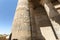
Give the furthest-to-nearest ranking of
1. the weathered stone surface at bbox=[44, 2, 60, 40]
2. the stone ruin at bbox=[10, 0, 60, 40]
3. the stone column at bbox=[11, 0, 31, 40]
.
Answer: the weathered stone surface at bbox=[44, 2, 60, 40]
the stone ruin at bbox=[10, 0, 60, 40]
the stone column at bbox=[11, 0, 31, 40]

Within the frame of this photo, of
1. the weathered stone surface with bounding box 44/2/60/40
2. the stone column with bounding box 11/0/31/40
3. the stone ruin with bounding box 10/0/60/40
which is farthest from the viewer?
the weathered stone surface with bounding box 44/2/60/40

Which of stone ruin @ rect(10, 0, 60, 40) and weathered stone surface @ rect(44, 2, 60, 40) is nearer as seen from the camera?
stone ruin @ rect(10, 0, 60, 40)

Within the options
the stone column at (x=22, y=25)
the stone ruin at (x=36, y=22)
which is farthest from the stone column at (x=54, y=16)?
the stone column at (x=22, y=25)

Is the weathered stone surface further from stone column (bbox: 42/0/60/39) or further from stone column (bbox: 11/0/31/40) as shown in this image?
stone column (bbox: 11/0/31/40)

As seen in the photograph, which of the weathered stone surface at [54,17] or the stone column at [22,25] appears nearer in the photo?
the stone column at [22,25]

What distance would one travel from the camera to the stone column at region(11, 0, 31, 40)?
615cm

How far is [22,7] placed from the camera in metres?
7.52

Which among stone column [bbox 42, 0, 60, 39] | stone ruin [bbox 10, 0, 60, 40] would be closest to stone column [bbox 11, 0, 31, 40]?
stone ruin [bbox 10, 0, 60, 40]

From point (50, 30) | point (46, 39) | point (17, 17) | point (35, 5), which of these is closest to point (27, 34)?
point (17, 17)

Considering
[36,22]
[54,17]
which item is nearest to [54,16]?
[54,17]

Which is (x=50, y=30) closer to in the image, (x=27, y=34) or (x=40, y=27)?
Result: (x=40, y=27)

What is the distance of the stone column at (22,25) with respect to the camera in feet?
20.2

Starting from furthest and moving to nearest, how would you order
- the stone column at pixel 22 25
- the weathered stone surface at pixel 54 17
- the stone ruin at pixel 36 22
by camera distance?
the weathered stone surface at pixel 54 17 < the stone ruin at pixel 36 22 < the stone column at pixel 22 25

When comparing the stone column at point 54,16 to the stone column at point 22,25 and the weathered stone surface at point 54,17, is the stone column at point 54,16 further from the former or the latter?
the stone column at point 22,25
